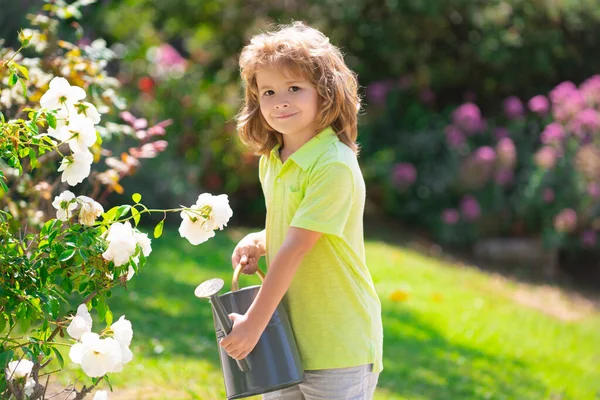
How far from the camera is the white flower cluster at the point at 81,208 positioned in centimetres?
201

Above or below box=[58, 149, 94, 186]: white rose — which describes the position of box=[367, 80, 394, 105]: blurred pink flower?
below

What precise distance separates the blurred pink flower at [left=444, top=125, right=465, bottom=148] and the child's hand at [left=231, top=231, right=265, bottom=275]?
651 cm

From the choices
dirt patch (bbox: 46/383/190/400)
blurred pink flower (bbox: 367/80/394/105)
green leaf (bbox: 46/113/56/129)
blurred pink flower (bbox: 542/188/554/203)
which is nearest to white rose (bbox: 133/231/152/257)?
green leaf (bbox: 46/113/56/129)

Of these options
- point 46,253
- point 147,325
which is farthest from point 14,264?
point 147,325

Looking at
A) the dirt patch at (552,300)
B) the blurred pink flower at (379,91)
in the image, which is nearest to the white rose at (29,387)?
the dirt patch at (552,300)

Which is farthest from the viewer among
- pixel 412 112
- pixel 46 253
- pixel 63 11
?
pixel 412 112

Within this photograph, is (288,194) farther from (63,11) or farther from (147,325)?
(147,325)

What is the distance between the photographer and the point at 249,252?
7.73 ft

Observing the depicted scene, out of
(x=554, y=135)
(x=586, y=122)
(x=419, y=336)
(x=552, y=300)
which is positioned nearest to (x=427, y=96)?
(x=554, y=135)

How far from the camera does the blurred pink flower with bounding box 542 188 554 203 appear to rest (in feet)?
26.4

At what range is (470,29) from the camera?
962 cm

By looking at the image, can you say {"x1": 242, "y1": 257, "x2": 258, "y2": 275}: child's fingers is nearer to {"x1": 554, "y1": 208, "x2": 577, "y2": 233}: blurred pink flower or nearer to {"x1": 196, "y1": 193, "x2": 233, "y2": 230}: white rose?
{"x1": 196, "y1": 193, "x2": 233, "y2": 230}: white rose

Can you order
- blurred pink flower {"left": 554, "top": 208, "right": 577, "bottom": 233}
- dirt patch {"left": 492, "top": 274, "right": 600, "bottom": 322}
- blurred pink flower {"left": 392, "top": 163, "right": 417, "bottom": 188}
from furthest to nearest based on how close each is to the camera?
blurred pink flower {"left": 392, "top": 163, "right": 417, "bottom": 188}, blurred pink flower {"left": 554, "top": 208, "right": 577, "bottom": 233}, dirt patch {"left": 492, "top": 274, "right": 600, "bottom": 322}

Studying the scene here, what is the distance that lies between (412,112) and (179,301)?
16.6 ft
